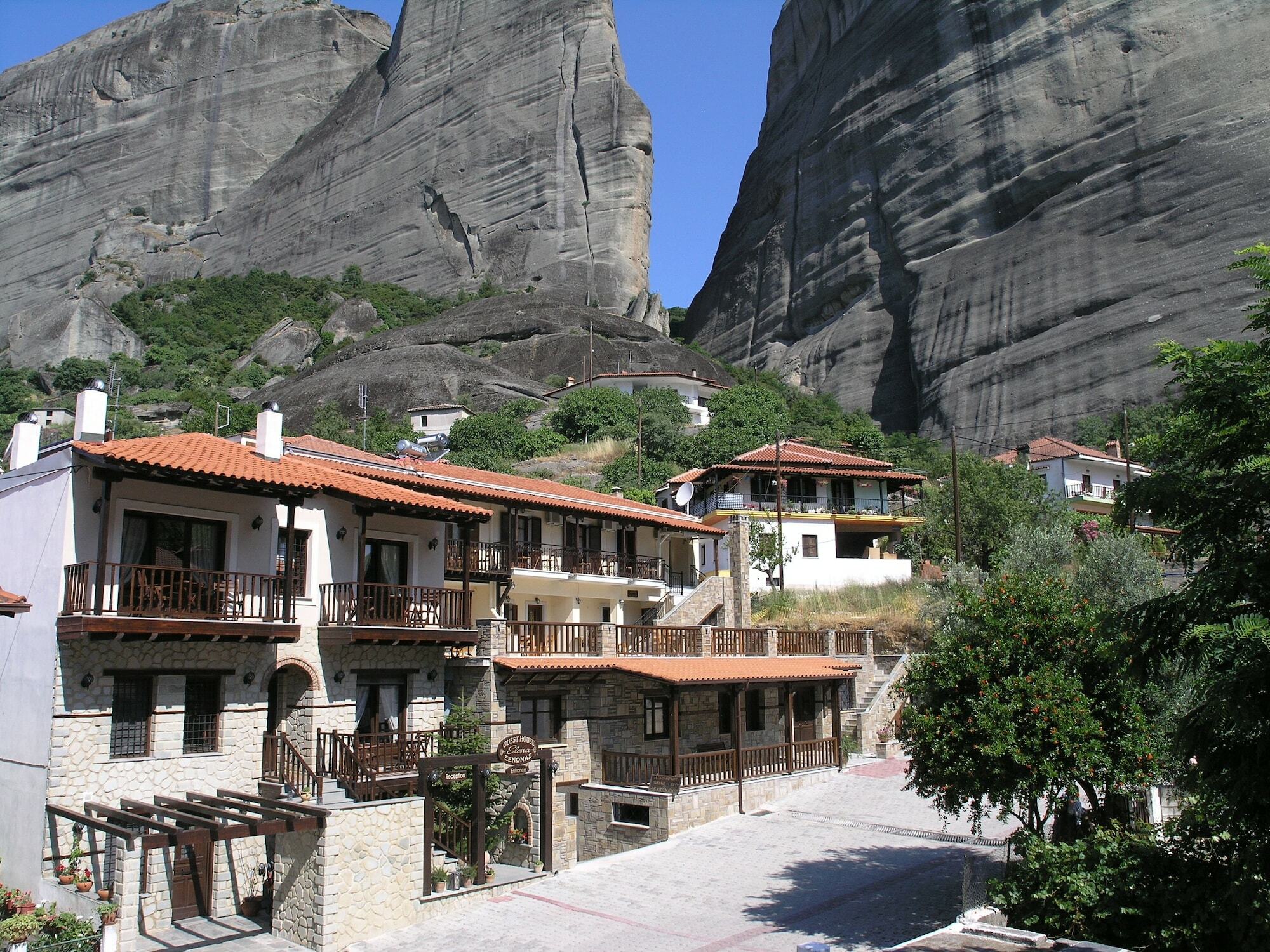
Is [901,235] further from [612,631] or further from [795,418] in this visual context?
[612,631]

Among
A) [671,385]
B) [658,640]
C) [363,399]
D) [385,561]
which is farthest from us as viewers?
[671,385]

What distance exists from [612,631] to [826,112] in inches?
3637

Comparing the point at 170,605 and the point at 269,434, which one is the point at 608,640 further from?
the point at 170,605

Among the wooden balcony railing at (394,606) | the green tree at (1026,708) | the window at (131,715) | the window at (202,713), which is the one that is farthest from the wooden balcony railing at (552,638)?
the green tree at (1026,708)

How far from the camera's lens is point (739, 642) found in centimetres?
2853

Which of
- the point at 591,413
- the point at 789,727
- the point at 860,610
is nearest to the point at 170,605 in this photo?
the point at 789,727

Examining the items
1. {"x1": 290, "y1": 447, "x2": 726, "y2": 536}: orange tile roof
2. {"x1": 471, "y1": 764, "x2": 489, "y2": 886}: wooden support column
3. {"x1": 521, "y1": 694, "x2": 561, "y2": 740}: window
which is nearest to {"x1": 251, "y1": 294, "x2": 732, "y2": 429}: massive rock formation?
{"x1": 290, "y1": 447, "x2": 726, "y2": 536}: orange tile roof

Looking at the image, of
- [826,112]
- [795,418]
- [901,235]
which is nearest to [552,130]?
[826,112]

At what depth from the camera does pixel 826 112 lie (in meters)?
105

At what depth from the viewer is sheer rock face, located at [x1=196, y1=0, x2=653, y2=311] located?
119125 millimetres

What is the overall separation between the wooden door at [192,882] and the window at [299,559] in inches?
190

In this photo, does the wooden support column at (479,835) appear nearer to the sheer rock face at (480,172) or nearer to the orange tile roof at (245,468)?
the orange tile roof at (245,468)

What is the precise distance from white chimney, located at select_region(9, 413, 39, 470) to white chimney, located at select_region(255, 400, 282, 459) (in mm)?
3999

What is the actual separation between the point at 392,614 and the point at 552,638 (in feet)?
15.2
